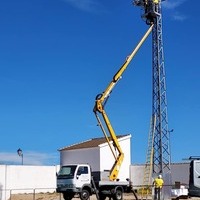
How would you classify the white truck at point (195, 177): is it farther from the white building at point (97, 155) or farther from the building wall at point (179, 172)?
the white building at point (97, 155)

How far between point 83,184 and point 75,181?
811 mm

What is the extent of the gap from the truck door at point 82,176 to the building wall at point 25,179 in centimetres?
1313

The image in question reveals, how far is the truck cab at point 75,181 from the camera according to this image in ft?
111

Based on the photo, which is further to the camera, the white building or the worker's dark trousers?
the white building

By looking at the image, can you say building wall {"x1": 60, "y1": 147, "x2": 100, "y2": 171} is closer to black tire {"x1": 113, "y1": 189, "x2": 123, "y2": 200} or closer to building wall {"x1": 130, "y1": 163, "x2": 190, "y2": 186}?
building wall {"x1": 130, "y1": 163, "x2": 190, "y2": 186}

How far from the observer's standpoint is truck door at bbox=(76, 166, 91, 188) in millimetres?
34000

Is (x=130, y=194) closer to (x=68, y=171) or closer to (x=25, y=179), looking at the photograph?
(x=25, y=179)

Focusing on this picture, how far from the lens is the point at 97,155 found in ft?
183

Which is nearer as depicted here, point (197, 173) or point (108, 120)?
point (197, 173)

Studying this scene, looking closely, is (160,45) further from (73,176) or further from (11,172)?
(11,172)

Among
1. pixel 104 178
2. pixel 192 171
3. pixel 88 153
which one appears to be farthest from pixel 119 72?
pixel 88 153

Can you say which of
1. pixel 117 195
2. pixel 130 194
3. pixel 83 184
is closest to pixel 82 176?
pixel 83 184

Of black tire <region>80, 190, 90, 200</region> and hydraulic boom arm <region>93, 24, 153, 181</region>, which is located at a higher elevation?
hydraulic boom arm <region>93, 24, 153, 181</region>

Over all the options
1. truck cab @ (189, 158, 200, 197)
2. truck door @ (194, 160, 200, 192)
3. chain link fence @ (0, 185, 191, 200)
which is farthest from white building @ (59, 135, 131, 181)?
truck door @ (194, 160, 200, 192)
